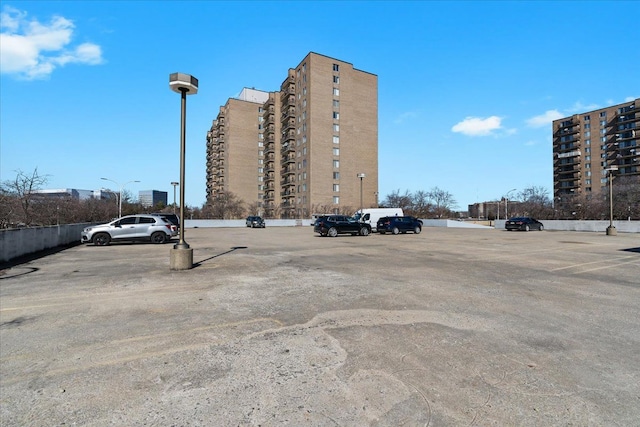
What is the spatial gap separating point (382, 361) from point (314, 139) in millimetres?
66745

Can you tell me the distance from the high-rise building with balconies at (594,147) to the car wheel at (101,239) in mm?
97529

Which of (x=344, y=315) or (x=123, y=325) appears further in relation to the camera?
(x=344, y=315)

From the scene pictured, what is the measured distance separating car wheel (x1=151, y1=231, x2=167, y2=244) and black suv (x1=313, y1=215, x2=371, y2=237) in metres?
11.2

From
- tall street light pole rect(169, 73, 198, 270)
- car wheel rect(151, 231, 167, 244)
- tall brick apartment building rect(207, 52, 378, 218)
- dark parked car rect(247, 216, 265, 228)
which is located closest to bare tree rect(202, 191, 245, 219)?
tall brick apartment building rect(207, 52, 378, 218)

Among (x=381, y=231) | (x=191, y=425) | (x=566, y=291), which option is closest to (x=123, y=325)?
(x=191, y=425)

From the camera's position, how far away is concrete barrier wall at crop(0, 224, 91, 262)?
38.5 ft

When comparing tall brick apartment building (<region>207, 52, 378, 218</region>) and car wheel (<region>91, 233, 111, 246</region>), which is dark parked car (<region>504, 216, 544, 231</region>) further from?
car wheel (<region>91, 233, 111, 246</region>)

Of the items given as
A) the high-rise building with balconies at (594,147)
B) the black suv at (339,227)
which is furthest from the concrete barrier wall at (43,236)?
the high-rise building with balconies at (594,147)

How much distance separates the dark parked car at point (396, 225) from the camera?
98.3ft

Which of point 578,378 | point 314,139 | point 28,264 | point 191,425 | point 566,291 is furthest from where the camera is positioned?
point 314,139

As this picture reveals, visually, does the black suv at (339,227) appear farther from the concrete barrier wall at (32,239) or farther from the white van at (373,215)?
the concrete barrier wall at (32,239)

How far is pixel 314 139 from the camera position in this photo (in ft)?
224

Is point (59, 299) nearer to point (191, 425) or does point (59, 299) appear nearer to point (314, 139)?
point (191, 425)

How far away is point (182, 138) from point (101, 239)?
39.8 ft
